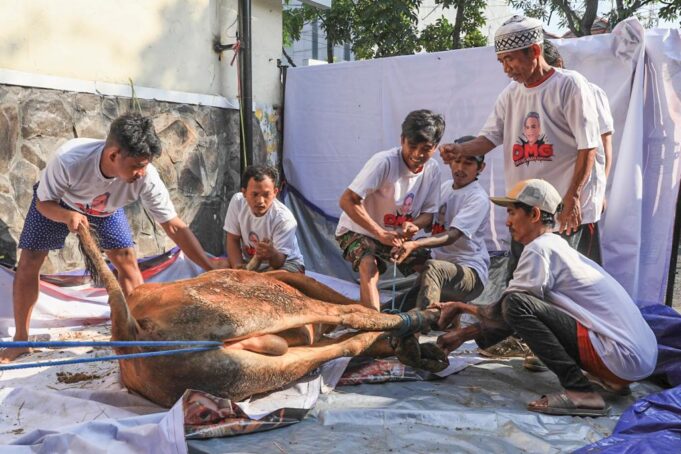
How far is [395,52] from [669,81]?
5689 millimetres

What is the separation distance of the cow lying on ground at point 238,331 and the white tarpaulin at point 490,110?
195 cm

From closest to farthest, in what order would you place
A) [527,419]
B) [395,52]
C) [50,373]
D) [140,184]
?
[527,419] → [50,373] → [140,184] → [395,52]

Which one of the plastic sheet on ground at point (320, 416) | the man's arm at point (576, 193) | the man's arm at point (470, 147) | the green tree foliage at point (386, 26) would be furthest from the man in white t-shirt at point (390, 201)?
the green tree foliage at point (386, 26)

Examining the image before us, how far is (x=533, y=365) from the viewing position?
3303mm

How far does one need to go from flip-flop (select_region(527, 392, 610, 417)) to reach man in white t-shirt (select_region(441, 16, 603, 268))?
94 cm

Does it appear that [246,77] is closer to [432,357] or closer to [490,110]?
[490,110]

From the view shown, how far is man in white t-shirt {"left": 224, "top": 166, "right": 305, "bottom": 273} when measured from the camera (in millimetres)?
4085

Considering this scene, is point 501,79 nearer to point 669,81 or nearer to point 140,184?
point 669,81

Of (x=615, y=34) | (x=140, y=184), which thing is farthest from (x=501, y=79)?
(x=140, y=184)

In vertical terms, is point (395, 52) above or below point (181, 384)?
above

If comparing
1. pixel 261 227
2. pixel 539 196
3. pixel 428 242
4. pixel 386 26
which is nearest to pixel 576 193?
pixel 539 196

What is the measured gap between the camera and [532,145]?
3506 millimetres

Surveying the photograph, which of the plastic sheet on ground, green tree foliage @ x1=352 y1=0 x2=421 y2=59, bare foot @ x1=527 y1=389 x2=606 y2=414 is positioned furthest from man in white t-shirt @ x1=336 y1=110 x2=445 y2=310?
green tree foliage @ x1=352 y1=0 x2=421 y2=59

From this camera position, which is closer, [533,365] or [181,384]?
[181,384]
